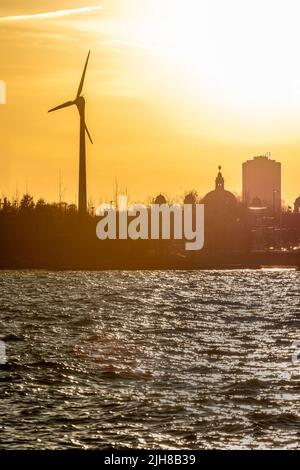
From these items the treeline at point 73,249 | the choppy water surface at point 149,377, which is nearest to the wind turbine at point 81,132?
the treeline at point 73,249

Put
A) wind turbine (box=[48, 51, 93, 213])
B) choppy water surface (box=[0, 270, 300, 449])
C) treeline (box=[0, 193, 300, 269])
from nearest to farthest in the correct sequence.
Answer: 1. choppy water surface (box=[0, 270, 300, 449])
2. wind turbine (box=[48, 51, 93, 213])
3. treeline (box=[0, 193, 300, 269])

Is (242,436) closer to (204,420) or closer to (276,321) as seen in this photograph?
(204,420)

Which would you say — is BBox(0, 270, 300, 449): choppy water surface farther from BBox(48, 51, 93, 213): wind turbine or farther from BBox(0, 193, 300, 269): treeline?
BBox(0, 193, 300, 269): treeline

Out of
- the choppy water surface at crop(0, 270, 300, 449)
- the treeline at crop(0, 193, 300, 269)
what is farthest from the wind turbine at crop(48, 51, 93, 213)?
the choppy water surface at crop(0, 270, 300, 449)

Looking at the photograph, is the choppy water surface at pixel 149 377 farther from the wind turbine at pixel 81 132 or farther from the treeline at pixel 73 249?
the treeline at pixel 73 249

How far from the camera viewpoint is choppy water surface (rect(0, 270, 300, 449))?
29.4 meters

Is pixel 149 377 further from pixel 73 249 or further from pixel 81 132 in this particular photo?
pixel 73 249

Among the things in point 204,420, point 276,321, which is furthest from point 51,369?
point 276,321

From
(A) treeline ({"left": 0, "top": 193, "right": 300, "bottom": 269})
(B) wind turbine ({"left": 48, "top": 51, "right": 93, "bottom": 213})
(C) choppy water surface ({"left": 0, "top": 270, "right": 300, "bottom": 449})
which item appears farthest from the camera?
(A) treeline ({"left": 0, "top": 193, "right": 300, "bottom": 269})

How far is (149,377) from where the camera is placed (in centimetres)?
3881

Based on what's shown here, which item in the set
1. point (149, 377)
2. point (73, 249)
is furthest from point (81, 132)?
point (149, 377)

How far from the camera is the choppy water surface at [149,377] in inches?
1157

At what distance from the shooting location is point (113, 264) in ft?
538
